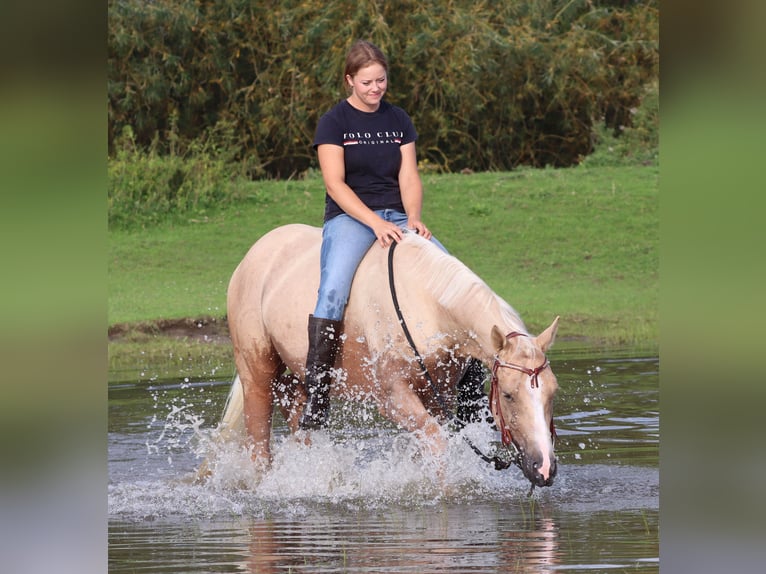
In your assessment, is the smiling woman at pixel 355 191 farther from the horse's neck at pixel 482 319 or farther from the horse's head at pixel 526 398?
the horse's head at pixel 526 398

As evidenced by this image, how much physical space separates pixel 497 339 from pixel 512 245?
902cm

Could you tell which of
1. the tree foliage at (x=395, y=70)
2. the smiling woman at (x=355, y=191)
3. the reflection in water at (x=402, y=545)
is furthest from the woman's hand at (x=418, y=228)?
the tree foliage at (x=395, y=70)

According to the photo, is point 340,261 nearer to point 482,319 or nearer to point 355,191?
point 355,191

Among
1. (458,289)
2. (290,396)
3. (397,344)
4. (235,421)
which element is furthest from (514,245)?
(458,289)

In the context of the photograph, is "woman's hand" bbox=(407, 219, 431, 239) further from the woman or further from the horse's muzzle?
the horse's muzzle

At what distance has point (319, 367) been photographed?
223 inches

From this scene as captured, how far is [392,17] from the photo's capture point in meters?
17.0

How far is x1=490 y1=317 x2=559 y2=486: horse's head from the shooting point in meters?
4.62

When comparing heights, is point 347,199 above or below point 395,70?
below

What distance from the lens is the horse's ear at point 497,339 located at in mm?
4828

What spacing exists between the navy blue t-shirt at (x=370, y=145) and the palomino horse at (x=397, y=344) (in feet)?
0.95

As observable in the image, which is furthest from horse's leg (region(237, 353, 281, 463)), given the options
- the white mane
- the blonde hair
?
the blonde hair
